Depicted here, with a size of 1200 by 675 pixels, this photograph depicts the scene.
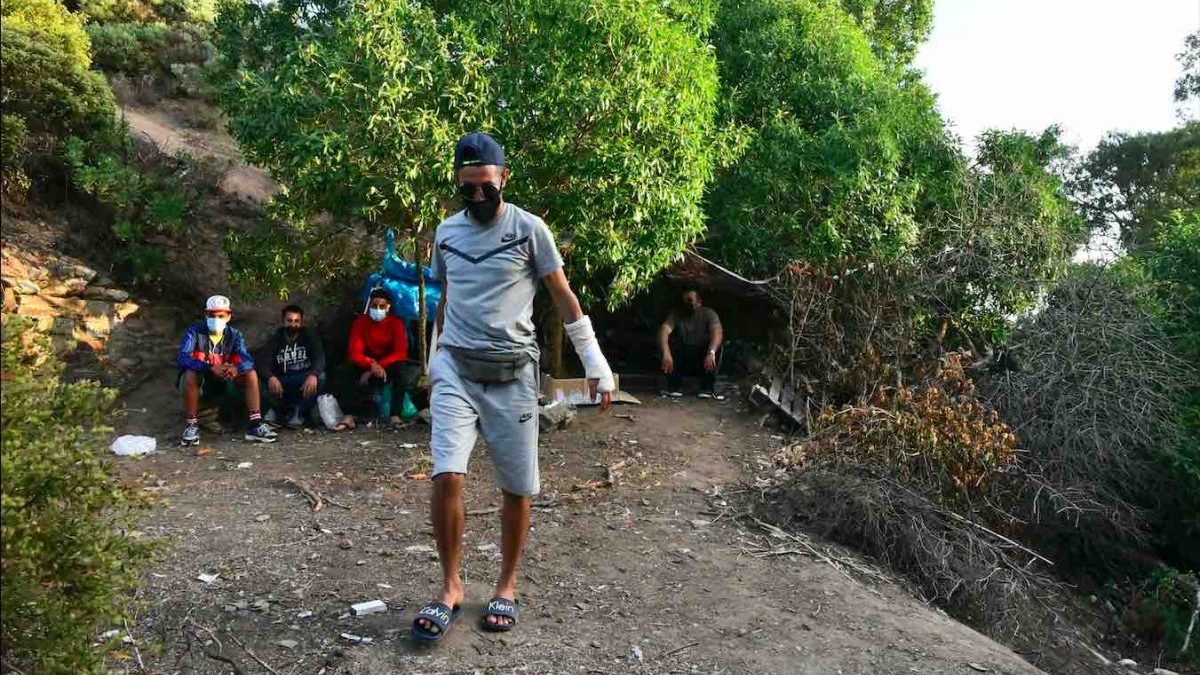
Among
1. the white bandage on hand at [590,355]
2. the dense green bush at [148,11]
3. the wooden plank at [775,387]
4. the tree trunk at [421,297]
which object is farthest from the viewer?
the dense green bush at [148,11]

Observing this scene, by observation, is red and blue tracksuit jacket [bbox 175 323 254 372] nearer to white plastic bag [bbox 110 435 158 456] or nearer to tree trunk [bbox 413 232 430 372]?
white plastic bag [bbox 110 435 158 456]

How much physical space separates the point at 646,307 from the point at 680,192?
11.0 ft

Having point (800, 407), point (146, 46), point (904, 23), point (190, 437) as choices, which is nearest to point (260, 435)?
point (190, 437)

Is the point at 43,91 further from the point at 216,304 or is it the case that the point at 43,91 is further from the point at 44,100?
the point at 216,304

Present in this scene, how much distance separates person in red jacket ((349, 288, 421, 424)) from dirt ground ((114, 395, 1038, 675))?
0.88 m

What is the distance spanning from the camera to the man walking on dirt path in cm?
338

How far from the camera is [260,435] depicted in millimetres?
6895

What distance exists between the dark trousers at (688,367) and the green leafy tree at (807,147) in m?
1.01

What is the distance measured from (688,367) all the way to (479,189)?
6.12 meters

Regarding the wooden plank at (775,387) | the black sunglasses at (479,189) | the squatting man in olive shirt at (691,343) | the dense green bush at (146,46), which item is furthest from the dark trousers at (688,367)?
the dense green bush at (146,46)

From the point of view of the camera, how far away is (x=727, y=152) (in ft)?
25.2

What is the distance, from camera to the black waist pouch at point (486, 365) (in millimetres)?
3400

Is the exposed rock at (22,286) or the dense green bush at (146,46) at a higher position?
the dense green bush at (146,46)

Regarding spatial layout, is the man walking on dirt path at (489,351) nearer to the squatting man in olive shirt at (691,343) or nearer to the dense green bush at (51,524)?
the dense green bush at (51,524)
